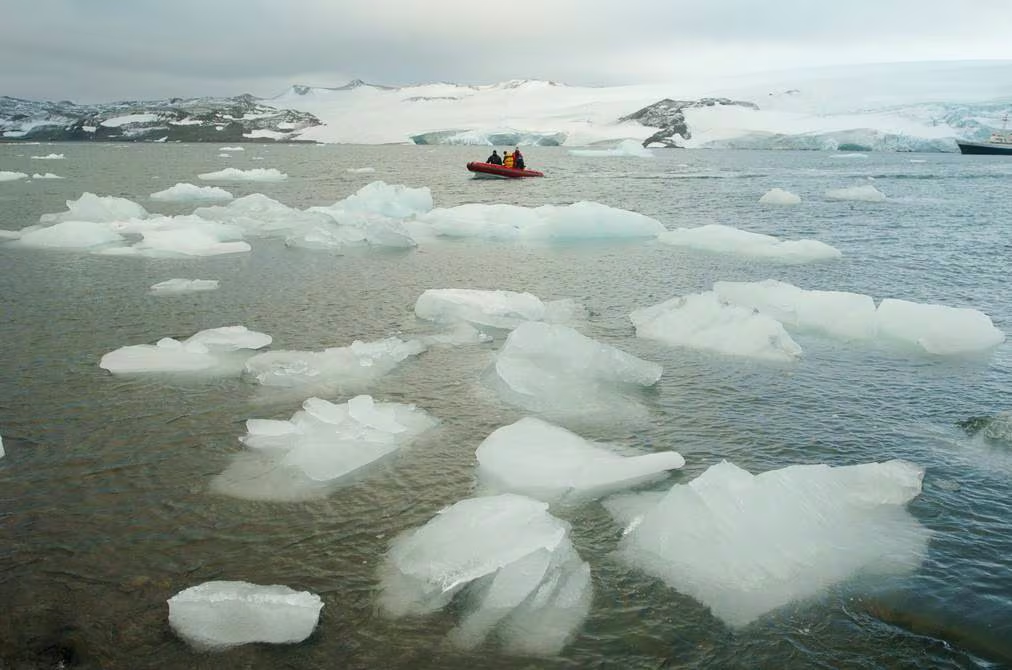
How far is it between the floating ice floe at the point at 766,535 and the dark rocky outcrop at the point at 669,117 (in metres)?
92.3

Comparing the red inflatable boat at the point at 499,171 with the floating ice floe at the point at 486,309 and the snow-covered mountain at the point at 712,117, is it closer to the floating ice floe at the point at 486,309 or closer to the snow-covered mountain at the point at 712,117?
the floating ice floe at the point at 486,309

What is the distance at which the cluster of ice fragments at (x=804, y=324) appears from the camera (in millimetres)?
9070

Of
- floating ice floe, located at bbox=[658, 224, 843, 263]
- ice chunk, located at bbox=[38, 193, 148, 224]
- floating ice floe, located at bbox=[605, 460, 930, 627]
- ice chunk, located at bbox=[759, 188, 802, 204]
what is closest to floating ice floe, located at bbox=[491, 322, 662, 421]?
floating ice floe, located at bbox=[605, 460, 930, 627]

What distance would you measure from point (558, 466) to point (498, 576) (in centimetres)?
153

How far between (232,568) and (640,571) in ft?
8.17

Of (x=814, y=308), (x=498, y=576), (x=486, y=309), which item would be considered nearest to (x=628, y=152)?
(x=814, y=308)

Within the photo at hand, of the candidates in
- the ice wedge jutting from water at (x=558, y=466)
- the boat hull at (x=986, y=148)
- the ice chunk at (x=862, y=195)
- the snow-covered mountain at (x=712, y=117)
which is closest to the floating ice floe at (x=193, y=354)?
the ice wedge jutting from water at (x=558, y=466)

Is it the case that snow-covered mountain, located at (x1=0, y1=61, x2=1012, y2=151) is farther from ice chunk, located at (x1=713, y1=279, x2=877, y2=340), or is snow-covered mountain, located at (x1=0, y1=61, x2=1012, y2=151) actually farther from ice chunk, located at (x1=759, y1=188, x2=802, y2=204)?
ice chunk, located at (x1=713, y1=279, x2=877, y2=340)

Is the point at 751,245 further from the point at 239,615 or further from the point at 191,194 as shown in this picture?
the point at 191,194

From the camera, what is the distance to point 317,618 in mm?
3963

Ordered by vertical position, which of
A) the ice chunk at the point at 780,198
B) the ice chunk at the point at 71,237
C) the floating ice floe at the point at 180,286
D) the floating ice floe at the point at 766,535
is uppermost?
the ice chunk at the point at 71,237

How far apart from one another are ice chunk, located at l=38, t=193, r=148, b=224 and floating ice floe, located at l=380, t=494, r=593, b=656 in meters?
18.1

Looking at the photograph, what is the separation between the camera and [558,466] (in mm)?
5645

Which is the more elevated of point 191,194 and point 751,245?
point 191,194
